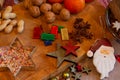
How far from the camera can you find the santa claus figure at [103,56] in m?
0.79

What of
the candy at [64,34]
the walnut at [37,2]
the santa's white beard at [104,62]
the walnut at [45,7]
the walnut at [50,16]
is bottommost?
the santa's white beard at [104,62]

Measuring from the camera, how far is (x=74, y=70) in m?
0.80

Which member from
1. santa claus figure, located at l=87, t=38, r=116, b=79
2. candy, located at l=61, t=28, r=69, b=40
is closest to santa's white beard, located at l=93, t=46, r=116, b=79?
santa claus figure, located at l=87, t=38, r=116, b=79

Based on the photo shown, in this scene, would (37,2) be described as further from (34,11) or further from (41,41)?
(41,41)

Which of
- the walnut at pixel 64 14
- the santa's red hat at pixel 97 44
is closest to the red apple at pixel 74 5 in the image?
the walnut at pixel 64 14

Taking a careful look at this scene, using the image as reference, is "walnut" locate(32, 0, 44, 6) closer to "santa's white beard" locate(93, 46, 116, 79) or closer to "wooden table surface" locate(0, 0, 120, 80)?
"wooden table surface" locate(0, 0, 120, 80)

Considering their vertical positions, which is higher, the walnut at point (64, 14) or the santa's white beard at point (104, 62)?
the walnut at point (64, 14)

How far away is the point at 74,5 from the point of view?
2.93 feet

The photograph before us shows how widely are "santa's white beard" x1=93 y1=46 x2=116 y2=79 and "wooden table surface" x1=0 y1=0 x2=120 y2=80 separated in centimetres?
2

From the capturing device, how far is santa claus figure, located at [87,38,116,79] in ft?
2.60

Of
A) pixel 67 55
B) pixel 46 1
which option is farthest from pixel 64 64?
pixel 46 1

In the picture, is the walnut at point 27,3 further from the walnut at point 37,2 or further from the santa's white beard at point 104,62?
the santa's white beard at point 104,62

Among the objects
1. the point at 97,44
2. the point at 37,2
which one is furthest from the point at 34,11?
the point at 97,44

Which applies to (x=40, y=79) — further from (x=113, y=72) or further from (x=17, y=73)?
(x=113, y=72)
